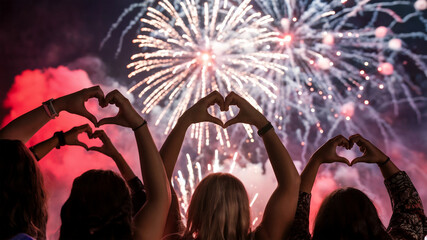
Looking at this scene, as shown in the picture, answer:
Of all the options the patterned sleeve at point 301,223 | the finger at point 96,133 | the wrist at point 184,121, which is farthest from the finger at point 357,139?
the finger at point 96,133

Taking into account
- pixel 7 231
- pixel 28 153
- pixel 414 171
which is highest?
pixel 28 153

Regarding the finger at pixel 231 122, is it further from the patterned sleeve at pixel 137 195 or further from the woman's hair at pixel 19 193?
the woman's hair at pixel 19 193

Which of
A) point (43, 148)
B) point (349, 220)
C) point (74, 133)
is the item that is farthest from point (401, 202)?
point (43, 148)

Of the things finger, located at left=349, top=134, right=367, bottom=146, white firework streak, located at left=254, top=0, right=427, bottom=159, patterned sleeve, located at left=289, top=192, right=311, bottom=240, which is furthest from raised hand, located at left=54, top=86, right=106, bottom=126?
white firework streak, located at left=254, top=0, right=427, bottom=159

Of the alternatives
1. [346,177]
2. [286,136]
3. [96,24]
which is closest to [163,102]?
[96,24]

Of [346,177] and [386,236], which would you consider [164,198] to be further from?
[346,177]

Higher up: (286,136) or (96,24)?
(96,24)
